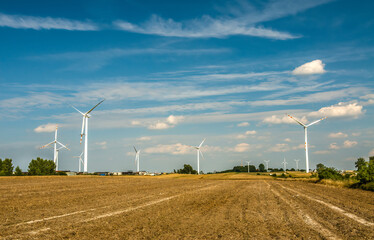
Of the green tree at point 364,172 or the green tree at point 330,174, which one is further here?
the green tree at point 330,174

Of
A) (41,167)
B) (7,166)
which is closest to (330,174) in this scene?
(41,167)

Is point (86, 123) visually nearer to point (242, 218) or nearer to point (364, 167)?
point (364, 167)

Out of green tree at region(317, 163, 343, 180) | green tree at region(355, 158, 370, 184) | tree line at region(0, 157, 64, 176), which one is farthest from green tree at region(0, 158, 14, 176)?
green tree at region(355, 158, 370, 184)

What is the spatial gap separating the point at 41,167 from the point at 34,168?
2.94 m

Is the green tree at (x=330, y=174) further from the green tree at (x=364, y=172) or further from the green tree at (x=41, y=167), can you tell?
the green tree at (x=41, y=167)

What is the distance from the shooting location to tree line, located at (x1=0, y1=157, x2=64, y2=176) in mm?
147875

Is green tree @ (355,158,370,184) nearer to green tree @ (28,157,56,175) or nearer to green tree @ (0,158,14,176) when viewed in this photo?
green tree @ (28,157,56,175)

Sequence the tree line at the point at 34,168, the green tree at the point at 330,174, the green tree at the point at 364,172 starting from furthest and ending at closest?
the tree line at the point at 34,168 < the green tree at the point at 330,174 < the green tree at the point at 364,172

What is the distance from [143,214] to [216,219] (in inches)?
131

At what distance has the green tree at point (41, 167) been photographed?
150125 mm

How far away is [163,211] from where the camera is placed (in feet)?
55.0

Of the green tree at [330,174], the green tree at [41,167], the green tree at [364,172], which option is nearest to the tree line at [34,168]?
the green tree at [41,167]

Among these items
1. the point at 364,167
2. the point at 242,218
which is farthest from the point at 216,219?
the point at 364,167

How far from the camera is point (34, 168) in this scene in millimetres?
153375
